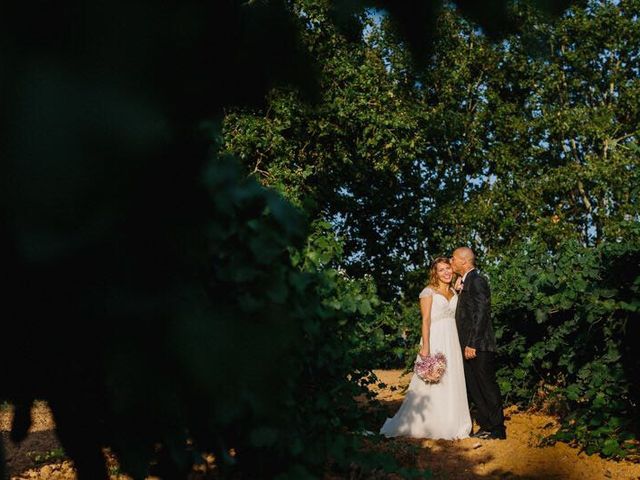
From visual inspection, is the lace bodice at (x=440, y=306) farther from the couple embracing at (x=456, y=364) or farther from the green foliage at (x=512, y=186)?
the green foliage at (x=512, y=186)

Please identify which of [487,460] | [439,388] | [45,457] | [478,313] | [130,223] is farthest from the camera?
[439,388]

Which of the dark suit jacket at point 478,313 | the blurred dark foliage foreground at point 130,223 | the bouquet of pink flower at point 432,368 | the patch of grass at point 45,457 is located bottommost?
the patch of grass at point 45,457

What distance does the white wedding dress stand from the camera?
7934 millimetres

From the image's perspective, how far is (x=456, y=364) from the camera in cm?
826

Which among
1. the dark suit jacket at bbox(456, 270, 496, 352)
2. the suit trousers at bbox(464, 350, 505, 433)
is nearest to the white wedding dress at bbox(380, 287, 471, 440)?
the suit trousers at bbox(464, 350, 505, 433)

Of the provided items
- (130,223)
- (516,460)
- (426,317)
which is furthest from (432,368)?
(130,223)

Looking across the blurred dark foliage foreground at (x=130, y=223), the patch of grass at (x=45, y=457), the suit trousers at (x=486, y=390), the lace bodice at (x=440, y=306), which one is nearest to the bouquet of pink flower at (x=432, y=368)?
the suit trousers at (x=486, y=390)

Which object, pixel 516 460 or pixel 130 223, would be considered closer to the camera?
pixel 130 223

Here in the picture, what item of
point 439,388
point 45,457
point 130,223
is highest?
point 439,388

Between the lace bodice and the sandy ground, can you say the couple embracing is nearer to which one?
the lace bodice

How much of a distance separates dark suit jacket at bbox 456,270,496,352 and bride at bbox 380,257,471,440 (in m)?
Result: 0.40

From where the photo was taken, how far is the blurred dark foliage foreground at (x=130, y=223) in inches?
28.3

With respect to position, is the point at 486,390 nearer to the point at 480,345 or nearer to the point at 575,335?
the point at 480,345

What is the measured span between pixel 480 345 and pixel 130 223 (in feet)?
23.7
